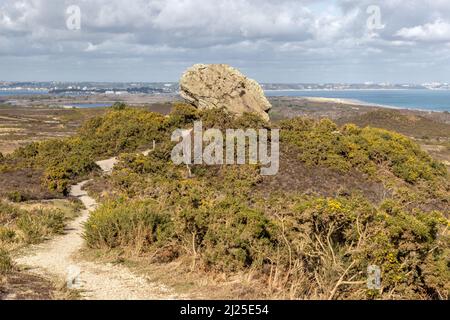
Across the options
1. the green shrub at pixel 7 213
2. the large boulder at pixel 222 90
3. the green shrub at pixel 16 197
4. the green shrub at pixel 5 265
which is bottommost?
the green shrub at pixel 16 197

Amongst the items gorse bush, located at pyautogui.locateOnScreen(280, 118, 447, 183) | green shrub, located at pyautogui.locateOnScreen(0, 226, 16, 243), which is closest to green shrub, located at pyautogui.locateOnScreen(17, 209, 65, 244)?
green shrub, located at pyautogui.locateOnScreen(0, 226, 16, 243)

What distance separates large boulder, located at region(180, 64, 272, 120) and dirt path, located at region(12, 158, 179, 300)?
2044 cm

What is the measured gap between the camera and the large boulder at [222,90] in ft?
103

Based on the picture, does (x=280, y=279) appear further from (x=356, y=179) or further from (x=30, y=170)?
(x=30, y=170)

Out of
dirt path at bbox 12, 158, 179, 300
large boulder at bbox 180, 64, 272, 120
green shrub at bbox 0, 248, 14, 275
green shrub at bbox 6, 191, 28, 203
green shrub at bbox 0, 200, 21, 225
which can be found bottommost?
green shrub at bbox 6, 191, 28, 203

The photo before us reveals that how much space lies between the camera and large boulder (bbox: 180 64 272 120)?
3139cm

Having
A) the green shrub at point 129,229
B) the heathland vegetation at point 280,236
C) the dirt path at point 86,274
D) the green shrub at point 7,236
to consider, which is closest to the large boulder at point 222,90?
the heathland vegetation at point 280,236

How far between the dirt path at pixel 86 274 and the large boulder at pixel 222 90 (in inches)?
805

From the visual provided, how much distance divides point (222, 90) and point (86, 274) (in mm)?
23953

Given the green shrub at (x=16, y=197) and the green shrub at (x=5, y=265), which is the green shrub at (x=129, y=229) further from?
the green shrub at (x=16, y=197)

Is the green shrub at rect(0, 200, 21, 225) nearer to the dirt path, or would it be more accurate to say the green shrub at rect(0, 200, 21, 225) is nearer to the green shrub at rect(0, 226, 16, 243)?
the green shrub at rect(0, 226, 16, 243)
